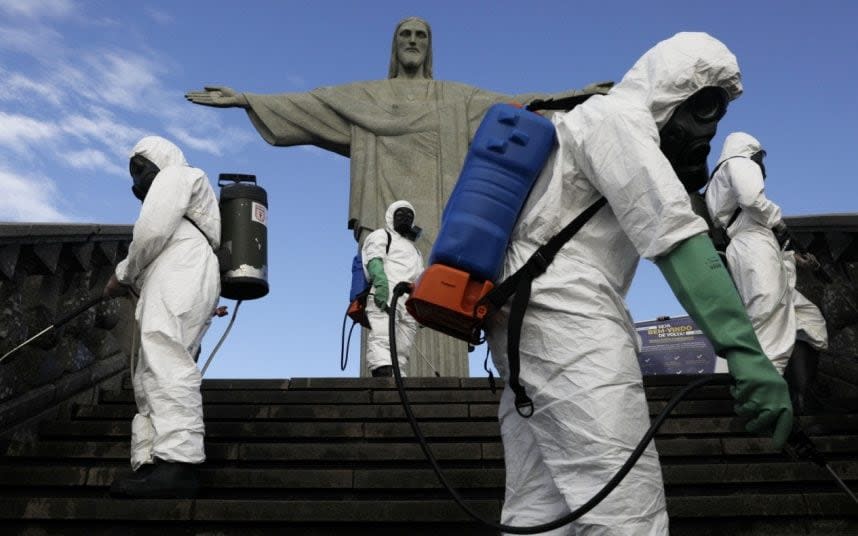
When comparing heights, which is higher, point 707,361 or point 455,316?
point 707,361

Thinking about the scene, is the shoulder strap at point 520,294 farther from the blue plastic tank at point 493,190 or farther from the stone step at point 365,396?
the stone step at point 365,396

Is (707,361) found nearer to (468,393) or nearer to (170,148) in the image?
(468,393)

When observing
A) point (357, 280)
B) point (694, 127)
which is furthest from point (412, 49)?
point (694, 127)

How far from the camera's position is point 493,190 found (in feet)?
7.53

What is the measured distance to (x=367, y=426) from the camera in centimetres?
486

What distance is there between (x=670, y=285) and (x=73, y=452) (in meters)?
3.62

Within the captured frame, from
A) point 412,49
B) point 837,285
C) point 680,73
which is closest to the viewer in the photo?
point 680,73

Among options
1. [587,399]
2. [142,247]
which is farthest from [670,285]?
[142,247]

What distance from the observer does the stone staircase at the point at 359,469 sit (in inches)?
141

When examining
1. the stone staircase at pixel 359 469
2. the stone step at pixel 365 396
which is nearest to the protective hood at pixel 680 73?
the stone staircase at pixel 359 469

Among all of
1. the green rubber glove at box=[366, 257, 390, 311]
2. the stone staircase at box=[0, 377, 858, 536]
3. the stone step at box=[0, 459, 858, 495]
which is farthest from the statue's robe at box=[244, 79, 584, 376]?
the stone step at box=[0, 459, 858, 495]

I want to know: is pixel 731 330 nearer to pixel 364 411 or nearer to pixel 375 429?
pixel 375 429

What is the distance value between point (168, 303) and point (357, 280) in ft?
13.6

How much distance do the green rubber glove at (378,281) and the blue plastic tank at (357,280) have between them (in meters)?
0.44
